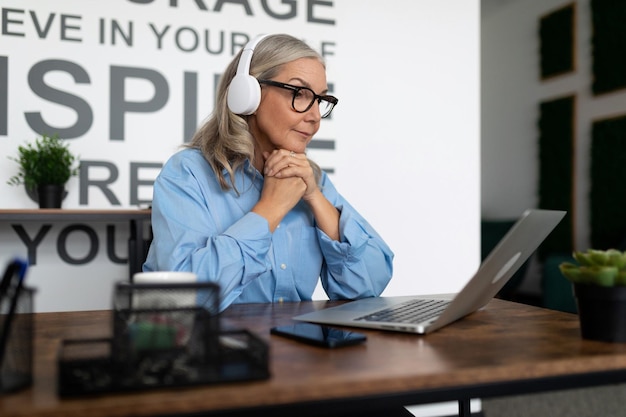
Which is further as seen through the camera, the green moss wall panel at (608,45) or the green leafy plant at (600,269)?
the green moss wall panel at (608,45)

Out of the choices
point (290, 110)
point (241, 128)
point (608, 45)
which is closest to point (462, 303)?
point (290, 110)

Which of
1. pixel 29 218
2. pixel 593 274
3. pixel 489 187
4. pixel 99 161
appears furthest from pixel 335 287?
pixel 489 187

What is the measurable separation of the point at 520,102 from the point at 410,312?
18.7 feet

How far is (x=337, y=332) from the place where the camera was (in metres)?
0.92

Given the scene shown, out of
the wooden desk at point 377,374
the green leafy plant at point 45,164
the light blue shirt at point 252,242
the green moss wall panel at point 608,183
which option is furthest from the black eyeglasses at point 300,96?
the green moss wall panel at point 608,183

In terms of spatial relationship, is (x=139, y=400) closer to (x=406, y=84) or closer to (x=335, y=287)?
(x=335, y=287)

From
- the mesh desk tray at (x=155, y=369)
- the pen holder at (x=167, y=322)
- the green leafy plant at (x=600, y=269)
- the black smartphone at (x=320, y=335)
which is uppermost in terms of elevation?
the green leafy plant at (x=600, y=269)

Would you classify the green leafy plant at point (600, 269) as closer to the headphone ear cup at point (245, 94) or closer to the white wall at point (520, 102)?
the headphone ear cup at point (245, 94)

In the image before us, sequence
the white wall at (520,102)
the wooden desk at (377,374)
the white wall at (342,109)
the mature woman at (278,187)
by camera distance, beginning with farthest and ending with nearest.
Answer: the white wall at (520,102) < the white wall at (342,109) < the mature woman at (278,187) < the wooden desk at (377,374)

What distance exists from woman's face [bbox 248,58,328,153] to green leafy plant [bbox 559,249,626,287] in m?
0.86

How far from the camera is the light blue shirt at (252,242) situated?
4.33 feet

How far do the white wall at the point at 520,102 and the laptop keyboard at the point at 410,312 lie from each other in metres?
4.54

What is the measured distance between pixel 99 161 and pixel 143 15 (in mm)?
708

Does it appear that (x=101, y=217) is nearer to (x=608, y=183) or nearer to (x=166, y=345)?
(x=166, y=345)
